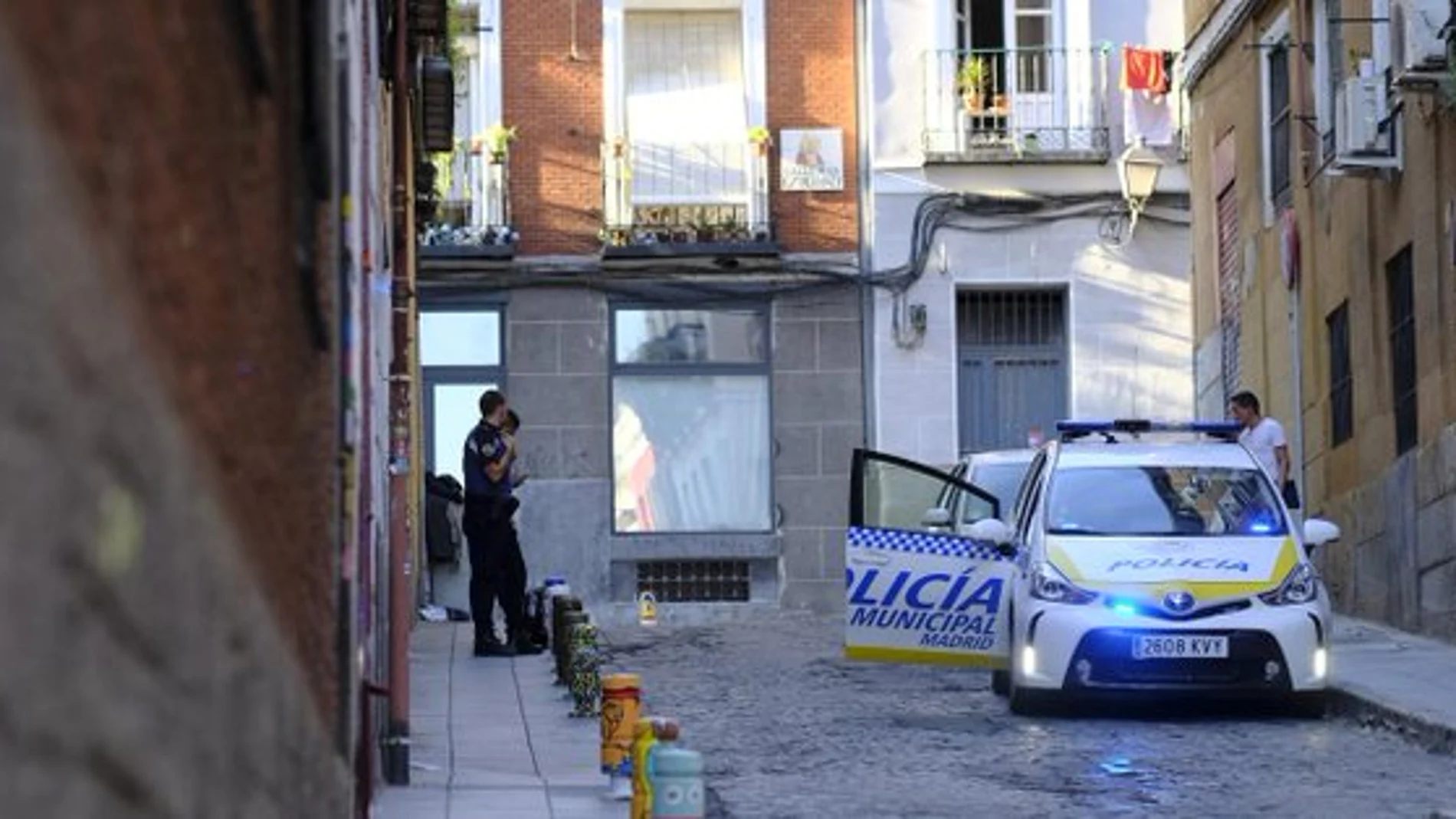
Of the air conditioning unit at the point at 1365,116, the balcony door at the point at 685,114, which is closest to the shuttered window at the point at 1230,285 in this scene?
the balcony door at the point at 685,114

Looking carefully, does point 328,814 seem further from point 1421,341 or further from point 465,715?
point 1421,341

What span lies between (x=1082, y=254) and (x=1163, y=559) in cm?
1530

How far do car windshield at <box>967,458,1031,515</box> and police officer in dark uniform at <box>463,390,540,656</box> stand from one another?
3.54m

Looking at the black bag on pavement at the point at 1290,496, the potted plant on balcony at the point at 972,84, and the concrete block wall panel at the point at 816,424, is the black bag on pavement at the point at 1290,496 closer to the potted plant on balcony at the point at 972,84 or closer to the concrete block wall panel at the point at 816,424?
the concrete block wall panel at the point at 816,424

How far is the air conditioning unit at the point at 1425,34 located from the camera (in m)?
18.0

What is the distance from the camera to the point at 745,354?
30219mm

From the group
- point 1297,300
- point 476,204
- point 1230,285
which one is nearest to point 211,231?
point 1297,300

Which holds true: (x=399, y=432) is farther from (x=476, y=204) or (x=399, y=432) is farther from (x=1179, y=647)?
(x=476, y=204)

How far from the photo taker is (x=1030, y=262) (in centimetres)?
3025

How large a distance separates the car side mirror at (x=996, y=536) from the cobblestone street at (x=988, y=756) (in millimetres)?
947

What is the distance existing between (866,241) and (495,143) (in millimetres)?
4253

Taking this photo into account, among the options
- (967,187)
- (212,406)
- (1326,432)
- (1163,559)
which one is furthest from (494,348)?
(212,406)

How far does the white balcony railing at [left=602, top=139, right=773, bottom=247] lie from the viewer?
29.9m

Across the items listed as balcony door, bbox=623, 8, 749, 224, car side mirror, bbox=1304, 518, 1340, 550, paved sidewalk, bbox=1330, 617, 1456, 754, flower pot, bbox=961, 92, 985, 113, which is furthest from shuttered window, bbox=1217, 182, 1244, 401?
car side mirror, bbox=1304, 518, 1340, 550
